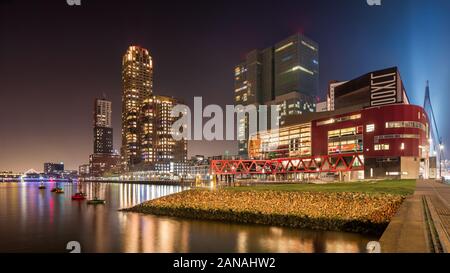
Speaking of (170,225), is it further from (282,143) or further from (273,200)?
(282,143)

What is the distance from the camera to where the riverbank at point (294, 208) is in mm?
32969

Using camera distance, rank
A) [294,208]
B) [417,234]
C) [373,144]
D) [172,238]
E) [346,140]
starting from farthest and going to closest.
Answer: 1. [346,140]
2. [373,144]
3. [294,208]
4. [172,238]
5. [417,234]

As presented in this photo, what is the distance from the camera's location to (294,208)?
128 feet

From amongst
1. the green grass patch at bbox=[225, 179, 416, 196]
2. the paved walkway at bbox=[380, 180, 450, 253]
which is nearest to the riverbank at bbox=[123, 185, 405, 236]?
the green grass patch at bbox=[225, 179, 416, 196]

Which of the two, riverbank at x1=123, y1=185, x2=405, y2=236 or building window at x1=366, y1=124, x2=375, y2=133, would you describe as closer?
riverbank at x1=123, y1=185, x2=405, y2=236

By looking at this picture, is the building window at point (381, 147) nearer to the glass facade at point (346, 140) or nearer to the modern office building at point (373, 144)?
the modern office building at point (373, 144)

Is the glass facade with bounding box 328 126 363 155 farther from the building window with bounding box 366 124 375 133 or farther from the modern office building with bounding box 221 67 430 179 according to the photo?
the building window with bounding box 366 124 375 133

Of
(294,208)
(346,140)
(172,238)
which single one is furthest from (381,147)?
(172,238)

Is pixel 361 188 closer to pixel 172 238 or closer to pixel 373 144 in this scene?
pixel 172 238

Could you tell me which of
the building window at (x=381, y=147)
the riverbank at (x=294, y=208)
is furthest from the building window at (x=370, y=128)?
the riverbank at (x=294, y=208)

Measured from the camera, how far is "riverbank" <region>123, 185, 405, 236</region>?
108ft
